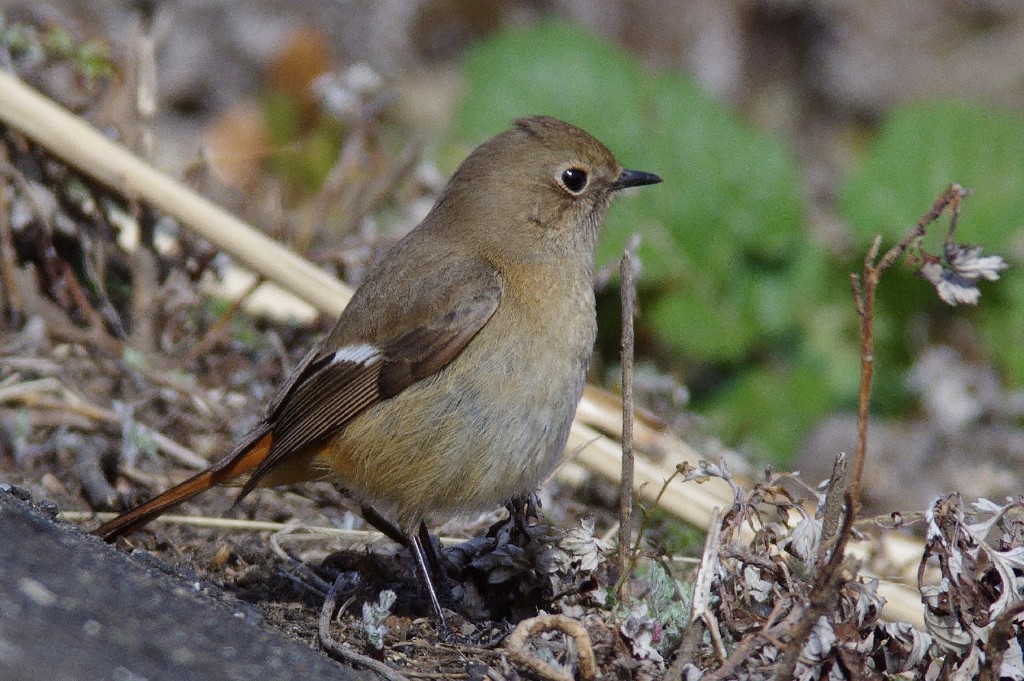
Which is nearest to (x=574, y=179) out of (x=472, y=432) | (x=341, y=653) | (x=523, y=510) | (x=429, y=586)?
(x=472, y=432)

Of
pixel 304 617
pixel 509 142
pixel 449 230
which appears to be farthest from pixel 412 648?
pixel 509 142

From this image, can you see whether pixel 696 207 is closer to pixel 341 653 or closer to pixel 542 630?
pixel 542 630

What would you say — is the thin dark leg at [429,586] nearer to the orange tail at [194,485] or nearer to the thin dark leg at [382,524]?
the thin dark leg at [382,524]

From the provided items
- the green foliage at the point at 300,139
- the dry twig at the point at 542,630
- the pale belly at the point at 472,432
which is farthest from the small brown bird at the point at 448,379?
the green foliage at the point at 300,139

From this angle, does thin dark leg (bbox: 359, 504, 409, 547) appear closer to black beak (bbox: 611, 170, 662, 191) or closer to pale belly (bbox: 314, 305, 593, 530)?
pale belly (bbox: 314, 305, 593, 530)

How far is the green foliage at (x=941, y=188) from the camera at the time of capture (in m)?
5.60

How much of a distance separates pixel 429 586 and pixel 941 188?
10.9ft

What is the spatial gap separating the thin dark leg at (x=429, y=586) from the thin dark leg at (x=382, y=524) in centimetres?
17

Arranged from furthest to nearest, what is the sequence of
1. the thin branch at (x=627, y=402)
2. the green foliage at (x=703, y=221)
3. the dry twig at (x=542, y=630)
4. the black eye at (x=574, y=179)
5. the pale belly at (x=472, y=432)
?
the green foliage at (x=703, y=221)
the black eye at (x=574, y=179)
the pale belly at (x=472, y=432)
the thin branch at (x=627, y=402)
the dry twig at (x=542, y=630)

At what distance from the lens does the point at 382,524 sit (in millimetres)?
3736

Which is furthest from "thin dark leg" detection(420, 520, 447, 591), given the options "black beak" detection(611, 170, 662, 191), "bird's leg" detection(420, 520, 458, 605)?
"black beak" detection(611, 170, 662, 191)

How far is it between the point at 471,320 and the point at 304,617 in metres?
0.89

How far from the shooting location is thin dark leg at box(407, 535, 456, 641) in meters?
3.25

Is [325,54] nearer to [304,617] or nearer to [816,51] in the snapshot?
[816,51]
